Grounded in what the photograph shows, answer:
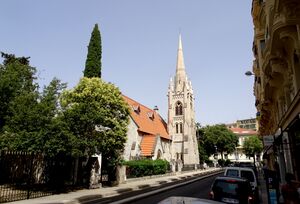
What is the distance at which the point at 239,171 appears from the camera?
14242 mm

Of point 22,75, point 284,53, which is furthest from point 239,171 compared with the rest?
point 22,75

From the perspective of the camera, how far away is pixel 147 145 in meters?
47.4

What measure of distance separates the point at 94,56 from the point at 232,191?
21703mm

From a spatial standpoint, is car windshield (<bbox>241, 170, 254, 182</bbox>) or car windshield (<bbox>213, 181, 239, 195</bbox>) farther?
car windshield (<bbox>241, 170, 254, 182</bbox>)

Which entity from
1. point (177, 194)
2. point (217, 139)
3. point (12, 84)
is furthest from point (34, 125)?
point (217, 139)

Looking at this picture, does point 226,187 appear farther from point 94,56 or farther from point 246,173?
point 94,56

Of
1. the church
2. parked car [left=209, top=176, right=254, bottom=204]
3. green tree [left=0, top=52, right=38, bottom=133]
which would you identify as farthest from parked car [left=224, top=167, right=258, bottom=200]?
the church

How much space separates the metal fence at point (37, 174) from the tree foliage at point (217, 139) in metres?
58.8

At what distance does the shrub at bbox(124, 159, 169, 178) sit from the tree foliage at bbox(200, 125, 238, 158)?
3901 cm

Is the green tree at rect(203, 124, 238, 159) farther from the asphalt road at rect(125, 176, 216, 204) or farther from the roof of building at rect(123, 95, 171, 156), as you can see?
the asphalt road at rect(125, 176, 216, 204)

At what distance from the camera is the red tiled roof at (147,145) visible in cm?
4603

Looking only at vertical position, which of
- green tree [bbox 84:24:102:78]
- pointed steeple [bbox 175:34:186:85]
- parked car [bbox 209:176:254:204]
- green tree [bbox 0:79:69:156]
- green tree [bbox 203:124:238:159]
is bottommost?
parked car [bbox 209:176:254:204]

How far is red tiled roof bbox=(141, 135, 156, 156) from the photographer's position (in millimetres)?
46034

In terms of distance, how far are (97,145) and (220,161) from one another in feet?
235
